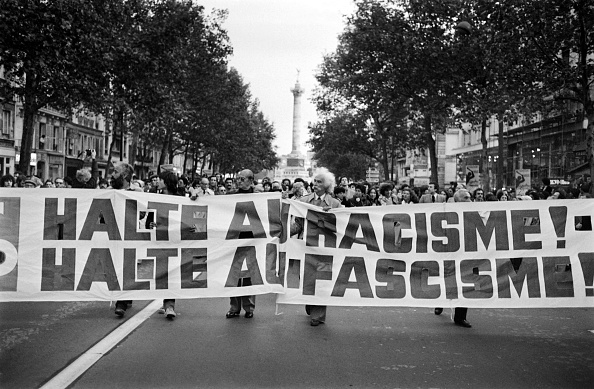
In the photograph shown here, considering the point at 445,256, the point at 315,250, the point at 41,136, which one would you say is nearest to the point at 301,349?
the point at 315,250

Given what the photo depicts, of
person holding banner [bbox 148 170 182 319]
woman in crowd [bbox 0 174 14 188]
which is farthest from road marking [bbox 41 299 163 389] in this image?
woman in crowd [bbox 0 174 14 188]

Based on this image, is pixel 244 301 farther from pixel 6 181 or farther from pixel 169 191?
pixel 6 181

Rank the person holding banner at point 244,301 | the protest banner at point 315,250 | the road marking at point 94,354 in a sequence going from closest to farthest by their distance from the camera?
the road marking at point 94,354 < the protest banner at point 315,250 < the person holding banner at point 244,301

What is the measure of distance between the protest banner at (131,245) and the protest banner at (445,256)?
1.56 feet

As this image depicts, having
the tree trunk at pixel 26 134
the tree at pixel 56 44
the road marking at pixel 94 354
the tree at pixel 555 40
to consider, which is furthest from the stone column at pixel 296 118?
the road marking at pixel 94 354

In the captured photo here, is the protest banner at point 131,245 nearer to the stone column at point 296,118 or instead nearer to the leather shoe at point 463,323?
the leather shoe at point 463,323

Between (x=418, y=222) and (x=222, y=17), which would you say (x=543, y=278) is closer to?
(x=418, y=222)

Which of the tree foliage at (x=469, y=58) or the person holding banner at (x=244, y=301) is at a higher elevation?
the tree foliage at (x=469, y=58)

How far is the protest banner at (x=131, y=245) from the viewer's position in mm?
7102

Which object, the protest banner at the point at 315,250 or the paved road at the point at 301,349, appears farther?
the protest banner at the point at 315,250

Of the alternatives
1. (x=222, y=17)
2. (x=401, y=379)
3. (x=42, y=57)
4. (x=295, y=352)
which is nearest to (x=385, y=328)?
(x=295, y=352)

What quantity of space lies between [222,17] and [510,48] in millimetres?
18518

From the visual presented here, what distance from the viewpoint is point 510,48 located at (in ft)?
82.2

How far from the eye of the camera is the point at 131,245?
24.6 feet
